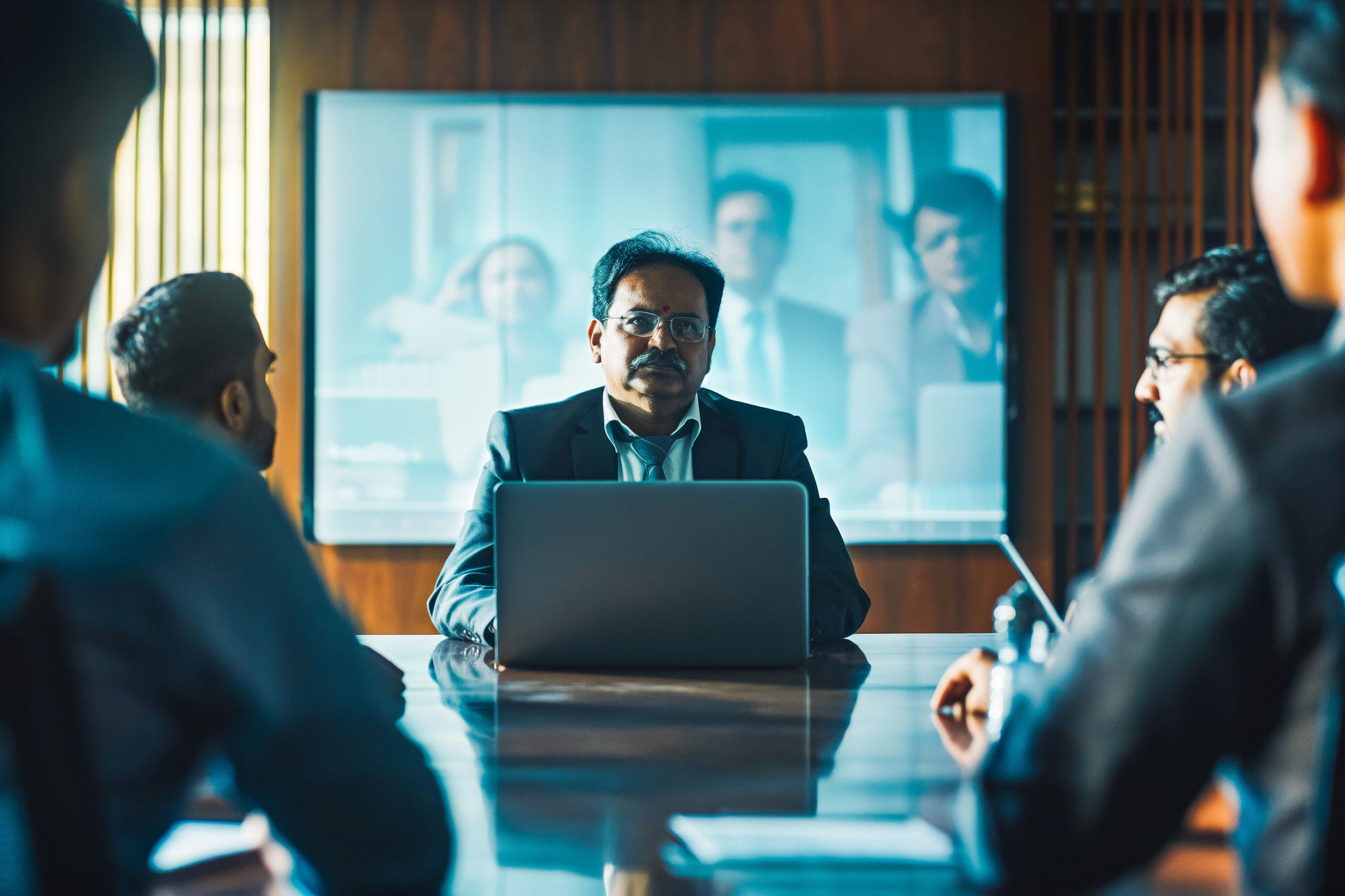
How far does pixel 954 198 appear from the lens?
4.15m

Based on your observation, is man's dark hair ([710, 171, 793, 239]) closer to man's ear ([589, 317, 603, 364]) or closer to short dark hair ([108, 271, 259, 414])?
man's ear ([589, 317, 603, 364])

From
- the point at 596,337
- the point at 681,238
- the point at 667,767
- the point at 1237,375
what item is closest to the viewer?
the point at 667,767

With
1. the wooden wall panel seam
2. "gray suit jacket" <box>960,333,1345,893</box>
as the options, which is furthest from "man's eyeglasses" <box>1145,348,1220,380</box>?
"gray suit jacket" <box>960,333,1345,893</box>

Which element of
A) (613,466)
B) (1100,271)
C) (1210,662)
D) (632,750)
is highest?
(1100,271)

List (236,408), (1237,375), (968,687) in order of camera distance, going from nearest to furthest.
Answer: (968,687), (236,408), (1237,375)

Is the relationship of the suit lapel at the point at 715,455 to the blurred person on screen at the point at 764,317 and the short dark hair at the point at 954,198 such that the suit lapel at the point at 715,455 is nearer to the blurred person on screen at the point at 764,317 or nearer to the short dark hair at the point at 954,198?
the blurred person on screen at the point at 764,317

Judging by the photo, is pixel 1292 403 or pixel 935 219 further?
pixel 935 219

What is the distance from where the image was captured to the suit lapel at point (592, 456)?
8.68 ft

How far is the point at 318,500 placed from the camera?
13.5 ft

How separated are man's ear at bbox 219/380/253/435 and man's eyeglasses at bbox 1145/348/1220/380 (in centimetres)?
199

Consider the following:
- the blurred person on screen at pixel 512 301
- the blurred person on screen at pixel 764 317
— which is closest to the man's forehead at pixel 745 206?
the blurred person on screen at pixel 764 317

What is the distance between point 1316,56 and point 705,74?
369cm

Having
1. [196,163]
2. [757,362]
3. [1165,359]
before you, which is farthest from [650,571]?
[196,163]

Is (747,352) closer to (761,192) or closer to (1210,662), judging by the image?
(761,192)
